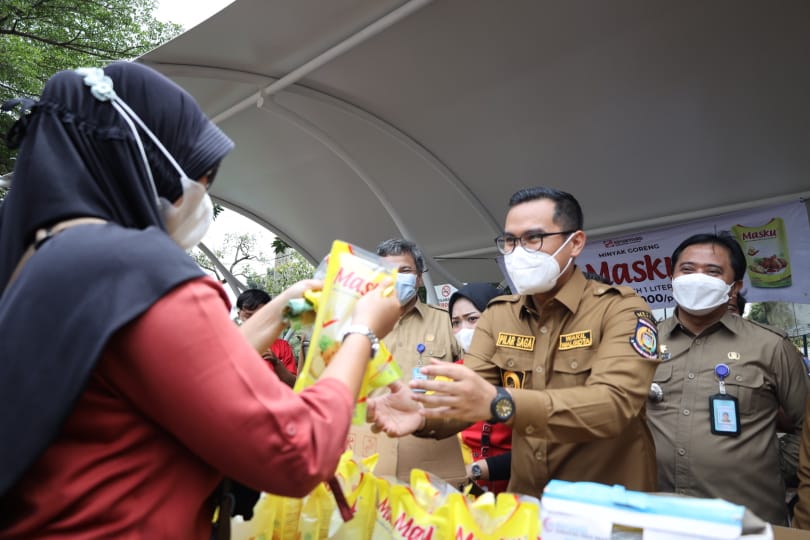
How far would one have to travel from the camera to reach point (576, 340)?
2.01 metres

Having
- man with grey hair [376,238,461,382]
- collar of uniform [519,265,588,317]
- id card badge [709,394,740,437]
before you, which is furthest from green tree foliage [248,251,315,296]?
collar of uniform [519,265,588,317]

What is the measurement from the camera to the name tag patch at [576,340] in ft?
6.48

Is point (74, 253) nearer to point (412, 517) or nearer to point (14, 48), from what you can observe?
point (412, 517)

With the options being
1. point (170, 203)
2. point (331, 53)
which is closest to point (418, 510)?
point (170, 203)

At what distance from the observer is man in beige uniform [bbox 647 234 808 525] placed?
2.60 metres

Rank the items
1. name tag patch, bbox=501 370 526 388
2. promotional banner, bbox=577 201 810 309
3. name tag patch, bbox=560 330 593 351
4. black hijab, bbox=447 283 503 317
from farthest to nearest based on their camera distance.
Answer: promotional banner, bbox=577 201 810 309 < black hijab, bbox=447 283 503 317 < name tag patch, bbox=501 370 526 388 < name tag patch, bbox=560 330 593 351

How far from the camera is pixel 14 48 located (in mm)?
10930

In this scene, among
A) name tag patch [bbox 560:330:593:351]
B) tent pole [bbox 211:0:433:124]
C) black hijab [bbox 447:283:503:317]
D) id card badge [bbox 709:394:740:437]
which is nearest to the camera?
name tag patch [bbox 560:330:593:351]

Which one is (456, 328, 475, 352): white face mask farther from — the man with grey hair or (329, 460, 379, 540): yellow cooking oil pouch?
(329, 460, 379, 540): yellow cooking oil pouch

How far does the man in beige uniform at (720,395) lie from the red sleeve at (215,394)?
7.64ft

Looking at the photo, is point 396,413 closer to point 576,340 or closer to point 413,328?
point 576,340

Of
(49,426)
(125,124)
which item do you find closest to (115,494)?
(49,426)

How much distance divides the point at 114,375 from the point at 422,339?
2.58 m

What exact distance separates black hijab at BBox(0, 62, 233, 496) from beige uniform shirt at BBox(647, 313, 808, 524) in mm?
2513
